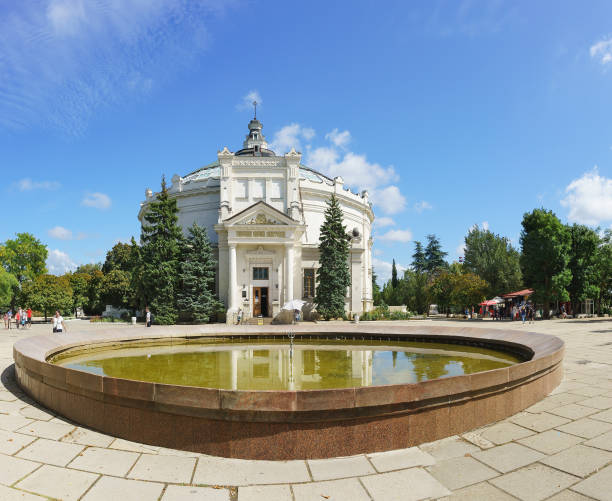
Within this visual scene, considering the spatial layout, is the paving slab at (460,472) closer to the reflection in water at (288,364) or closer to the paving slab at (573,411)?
the paving slab at (573,411)

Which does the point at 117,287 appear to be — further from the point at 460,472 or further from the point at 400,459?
the point at 460,472

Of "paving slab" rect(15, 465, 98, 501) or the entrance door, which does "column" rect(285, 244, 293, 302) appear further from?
"paving slab" rect(15, 465, 98, 501)

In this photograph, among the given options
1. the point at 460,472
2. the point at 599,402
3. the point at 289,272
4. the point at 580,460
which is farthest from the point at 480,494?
the point at 289,272

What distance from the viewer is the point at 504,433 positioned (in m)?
5.87

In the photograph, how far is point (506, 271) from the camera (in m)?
53.2

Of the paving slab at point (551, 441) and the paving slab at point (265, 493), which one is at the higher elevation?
the paving slab at point (551, 441)

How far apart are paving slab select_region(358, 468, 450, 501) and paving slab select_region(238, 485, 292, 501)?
91 centimetres

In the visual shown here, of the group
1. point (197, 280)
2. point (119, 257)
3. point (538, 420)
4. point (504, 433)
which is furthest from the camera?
point (119, 257)

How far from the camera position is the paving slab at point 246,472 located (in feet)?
14.8

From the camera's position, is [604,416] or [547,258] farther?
[547,258]

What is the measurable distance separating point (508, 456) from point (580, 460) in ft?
2.78

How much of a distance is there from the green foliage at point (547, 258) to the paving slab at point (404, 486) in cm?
4021

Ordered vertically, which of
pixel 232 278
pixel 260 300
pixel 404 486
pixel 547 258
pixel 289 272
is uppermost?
pixel 547 258

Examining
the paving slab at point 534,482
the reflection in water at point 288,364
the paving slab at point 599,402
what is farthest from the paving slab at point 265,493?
the paving slab at point 599,402
